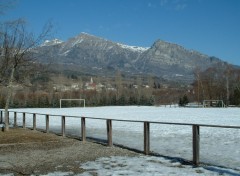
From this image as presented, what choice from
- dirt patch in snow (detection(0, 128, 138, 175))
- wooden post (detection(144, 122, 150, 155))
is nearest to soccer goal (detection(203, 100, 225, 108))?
dirt patch in snow (detection(0, 128, 138, 175))

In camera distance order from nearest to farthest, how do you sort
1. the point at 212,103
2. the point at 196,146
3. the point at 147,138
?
the point at 196,146 → the point at 147,138 → the point at 212,103

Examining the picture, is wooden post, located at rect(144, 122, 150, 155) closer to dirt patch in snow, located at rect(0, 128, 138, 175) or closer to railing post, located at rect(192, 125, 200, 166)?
dirt patch in snow, located at rect(0, 128, 138, 175)

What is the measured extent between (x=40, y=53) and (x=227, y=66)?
9062 cm

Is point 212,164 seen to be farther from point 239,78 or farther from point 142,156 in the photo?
point 239,78

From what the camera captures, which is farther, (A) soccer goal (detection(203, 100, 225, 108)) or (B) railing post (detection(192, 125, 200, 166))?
(A) soccer goal (detection(203, 100, 225, 108))

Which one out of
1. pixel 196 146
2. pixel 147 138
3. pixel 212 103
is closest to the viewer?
pixel 196 146

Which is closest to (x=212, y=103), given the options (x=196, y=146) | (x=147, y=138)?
(x=147, y=138)

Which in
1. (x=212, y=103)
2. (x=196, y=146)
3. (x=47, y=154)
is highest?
(x=212, y=103)

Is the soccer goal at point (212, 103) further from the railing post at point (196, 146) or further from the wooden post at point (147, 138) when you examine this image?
the railing post at point (196, 146)

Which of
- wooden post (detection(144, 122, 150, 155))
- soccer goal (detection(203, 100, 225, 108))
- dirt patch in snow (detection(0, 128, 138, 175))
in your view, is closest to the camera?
dirt patch in snow (detection(0, 128, 138, 175))

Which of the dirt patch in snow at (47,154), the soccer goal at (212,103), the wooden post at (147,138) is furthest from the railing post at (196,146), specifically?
the soccer goal at (212,103)

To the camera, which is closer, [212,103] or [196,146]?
[196,146]

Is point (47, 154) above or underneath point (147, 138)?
underneath

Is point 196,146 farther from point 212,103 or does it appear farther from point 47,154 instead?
point 212,103
